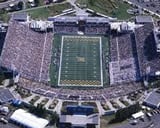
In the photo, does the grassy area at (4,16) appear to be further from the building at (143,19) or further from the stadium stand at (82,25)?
the building at (143,19)

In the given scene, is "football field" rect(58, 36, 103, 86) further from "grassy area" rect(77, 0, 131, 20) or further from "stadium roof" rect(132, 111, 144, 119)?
"stadium roof" rect(132, 111, 144, 119)

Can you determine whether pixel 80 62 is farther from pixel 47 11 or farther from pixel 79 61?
pixel 47 11

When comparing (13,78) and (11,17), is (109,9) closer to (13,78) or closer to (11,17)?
(11,17)

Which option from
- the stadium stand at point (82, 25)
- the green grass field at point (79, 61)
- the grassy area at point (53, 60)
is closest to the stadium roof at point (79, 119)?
the green grass field at point (79, 61)

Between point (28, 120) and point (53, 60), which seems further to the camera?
point (53, 60)

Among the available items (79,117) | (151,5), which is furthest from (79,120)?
(151,5)

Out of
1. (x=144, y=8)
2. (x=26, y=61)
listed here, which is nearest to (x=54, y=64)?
(x=26, y=61)

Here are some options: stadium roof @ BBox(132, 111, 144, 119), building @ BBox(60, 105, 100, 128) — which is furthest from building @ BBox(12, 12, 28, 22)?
stadium roof @ BBox(132, 111, 144, 119)
